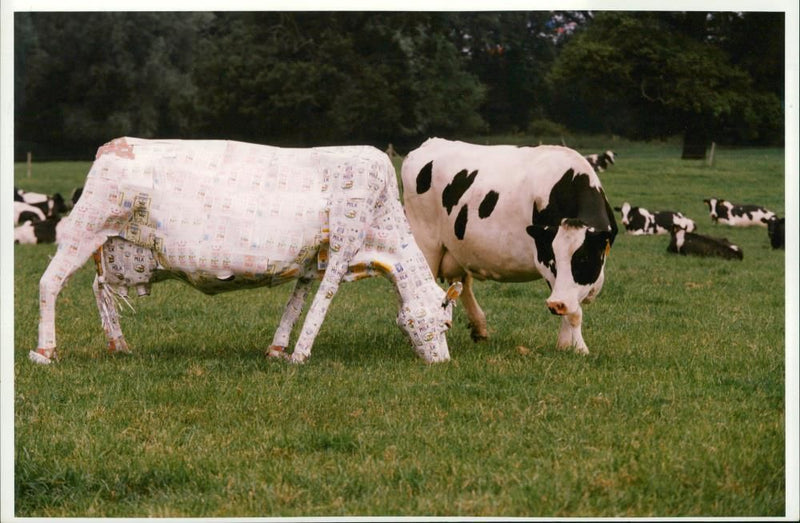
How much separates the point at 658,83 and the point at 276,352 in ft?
18.6

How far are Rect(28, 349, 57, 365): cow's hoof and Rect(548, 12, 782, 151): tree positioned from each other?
588 centimetres

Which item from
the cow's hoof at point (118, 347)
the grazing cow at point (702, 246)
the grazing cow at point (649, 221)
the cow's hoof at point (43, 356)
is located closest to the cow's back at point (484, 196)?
the cow's hoof at point (118, 347)

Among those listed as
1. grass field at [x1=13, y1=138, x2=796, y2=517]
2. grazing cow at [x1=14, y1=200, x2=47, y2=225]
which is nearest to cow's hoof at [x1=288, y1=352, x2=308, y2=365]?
grass field at [x1=13, y1=138, x2=796, y2=517]

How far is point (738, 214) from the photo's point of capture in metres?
27.1

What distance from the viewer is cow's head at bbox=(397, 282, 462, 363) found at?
1103 centimetres

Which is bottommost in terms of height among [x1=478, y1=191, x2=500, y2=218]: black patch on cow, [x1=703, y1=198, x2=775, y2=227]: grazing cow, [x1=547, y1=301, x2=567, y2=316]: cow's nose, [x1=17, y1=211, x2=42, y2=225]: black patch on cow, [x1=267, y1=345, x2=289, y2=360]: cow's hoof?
[x1=267, y1=345, x2=289, y2=360]: cow's hoof

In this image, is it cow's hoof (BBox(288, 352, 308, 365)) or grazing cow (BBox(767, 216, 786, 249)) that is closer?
cow's hoof (BBox(288, 352, 308, 365))

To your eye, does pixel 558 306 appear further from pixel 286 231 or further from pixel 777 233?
pixel 777 233

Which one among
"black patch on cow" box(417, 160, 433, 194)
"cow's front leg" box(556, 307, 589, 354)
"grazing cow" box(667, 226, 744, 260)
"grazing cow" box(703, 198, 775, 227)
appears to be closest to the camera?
"cow's front leg" box(556, 307, 589, 354)

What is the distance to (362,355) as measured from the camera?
11.7 m

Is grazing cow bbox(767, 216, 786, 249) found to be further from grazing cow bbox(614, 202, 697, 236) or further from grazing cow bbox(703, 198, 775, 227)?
grazing cow bbox(703, 198, 775, 227)

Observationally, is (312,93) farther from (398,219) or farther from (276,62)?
(398,219)

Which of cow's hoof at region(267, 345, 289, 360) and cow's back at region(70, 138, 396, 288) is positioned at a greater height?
cow's back at region(70, 138, 396, 288)

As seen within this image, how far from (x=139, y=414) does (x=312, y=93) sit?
8.64 metres
